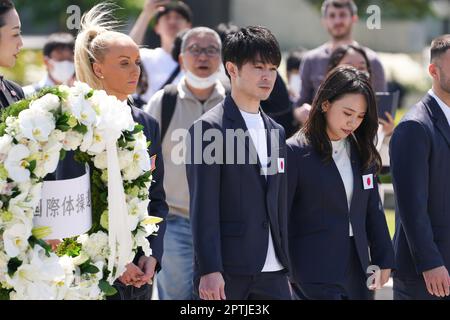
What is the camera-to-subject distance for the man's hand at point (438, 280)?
5562mm

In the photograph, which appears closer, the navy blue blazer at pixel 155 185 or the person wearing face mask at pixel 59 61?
the navy blue blazer at pixel 155 185

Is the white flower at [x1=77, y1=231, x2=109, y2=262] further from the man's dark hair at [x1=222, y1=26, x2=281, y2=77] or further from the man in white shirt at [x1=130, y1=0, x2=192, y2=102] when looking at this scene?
the man in white shirt at [x1=130, y1=0, x2=192, y2=102]

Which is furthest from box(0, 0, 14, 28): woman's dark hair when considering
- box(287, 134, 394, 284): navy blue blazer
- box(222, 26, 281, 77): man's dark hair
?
box(287, 134, 394, 284): navy blue blazer

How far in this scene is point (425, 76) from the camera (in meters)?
21.9

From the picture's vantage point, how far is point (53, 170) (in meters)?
4.13

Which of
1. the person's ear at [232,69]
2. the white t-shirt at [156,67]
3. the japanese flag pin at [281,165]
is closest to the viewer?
the japanese flag pin at [281,165]

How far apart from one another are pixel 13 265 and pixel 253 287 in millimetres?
1572

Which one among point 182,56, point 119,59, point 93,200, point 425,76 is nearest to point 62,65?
point 182,56

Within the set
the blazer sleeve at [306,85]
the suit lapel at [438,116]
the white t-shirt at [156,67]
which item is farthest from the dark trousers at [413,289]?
the white t-shirt at [156,67]

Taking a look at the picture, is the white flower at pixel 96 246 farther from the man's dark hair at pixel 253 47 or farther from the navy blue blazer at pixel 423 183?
the navy blue blazer at pixel 423 183

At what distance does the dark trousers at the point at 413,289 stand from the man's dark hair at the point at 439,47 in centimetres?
125

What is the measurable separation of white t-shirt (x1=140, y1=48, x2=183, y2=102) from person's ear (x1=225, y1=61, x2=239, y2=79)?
7.87ft

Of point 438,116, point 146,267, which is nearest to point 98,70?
point 146,267

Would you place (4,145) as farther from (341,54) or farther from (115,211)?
(341,54)
